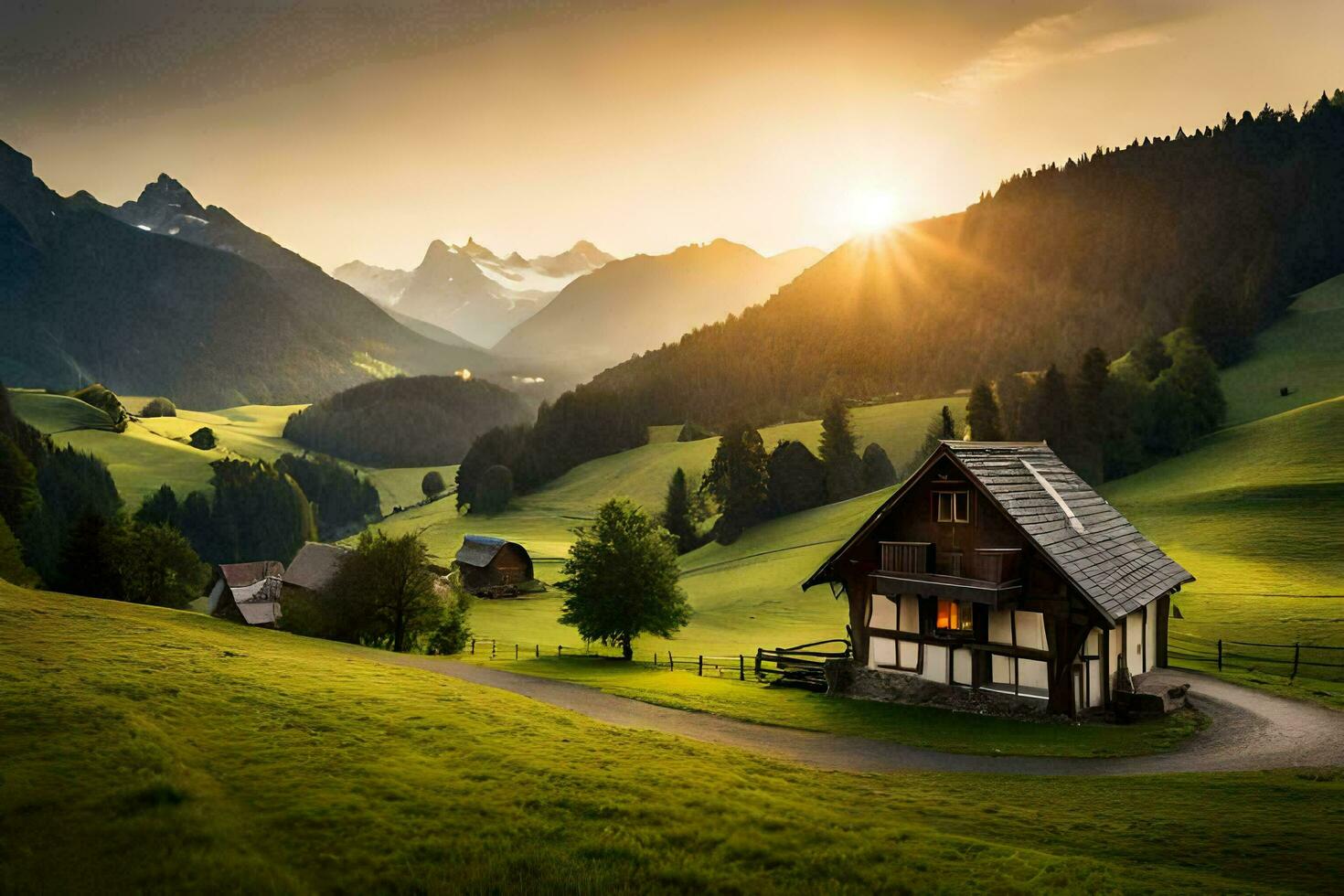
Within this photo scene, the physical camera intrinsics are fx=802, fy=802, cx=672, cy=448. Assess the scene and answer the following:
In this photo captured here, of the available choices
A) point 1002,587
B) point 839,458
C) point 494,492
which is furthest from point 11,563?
point 494,492

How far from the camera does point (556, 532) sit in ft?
464

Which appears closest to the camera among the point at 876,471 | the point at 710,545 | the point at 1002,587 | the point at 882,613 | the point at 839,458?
the point at 1002,587

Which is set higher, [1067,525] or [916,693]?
[1067,525]

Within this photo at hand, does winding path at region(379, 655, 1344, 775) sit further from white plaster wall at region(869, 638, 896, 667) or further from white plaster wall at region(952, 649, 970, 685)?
white plaster wall at region(869, 638, 896, 667)

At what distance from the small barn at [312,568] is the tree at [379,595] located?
2073 cm

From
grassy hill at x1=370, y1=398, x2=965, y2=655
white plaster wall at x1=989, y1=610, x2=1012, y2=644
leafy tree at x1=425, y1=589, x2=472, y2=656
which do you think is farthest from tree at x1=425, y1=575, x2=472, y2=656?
white plaster wall at x1=989, y1=610, x2=1012, y2=644

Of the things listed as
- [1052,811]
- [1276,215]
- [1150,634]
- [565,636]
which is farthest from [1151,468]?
[1276,215]

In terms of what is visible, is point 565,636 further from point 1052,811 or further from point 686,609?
point 1052,811

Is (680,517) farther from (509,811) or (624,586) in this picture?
(509,811)

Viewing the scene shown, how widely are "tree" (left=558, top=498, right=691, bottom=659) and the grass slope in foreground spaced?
1104 inches

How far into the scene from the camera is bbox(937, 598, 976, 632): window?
112 ft

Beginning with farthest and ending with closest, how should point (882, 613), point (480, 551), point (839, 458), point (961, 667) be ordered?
1. point (839, 458)
2. point (480, 551)
3. point (882, 613)
4. point (961, 667)

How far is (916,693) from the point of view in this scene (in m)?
35.5

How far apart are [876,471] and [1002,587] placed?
81.7 m
